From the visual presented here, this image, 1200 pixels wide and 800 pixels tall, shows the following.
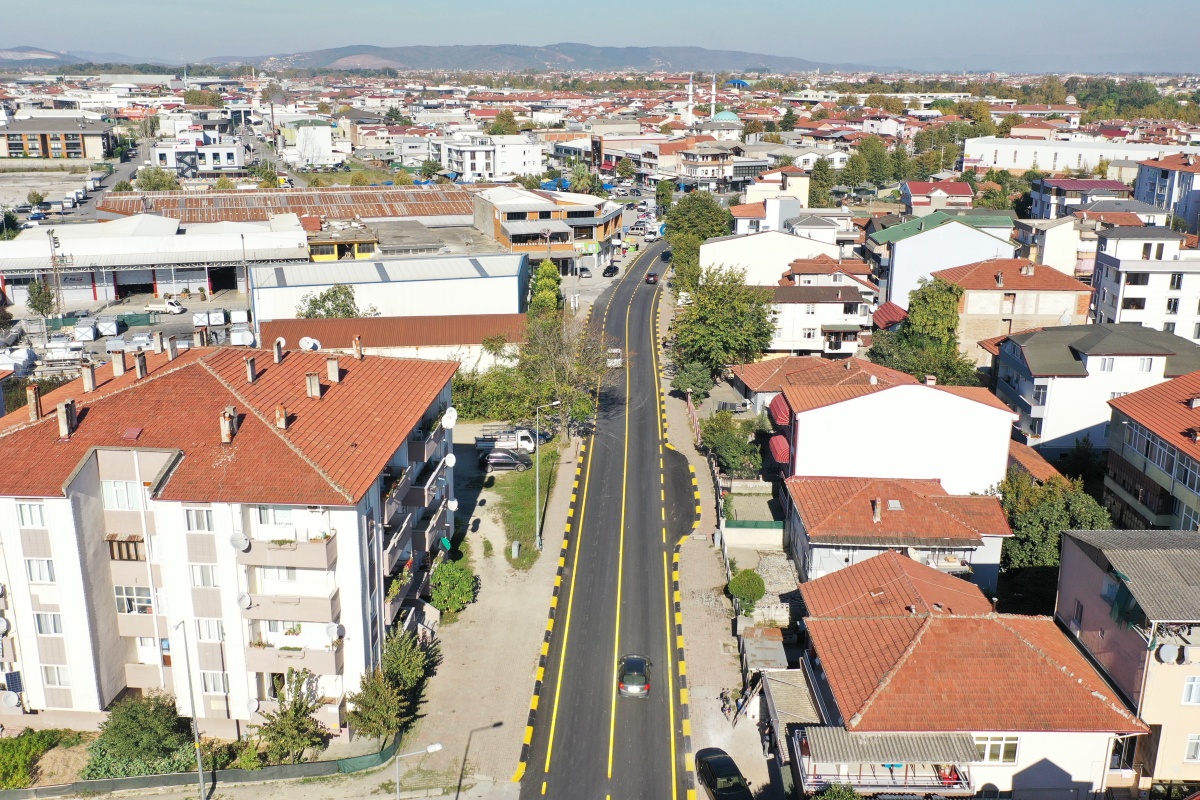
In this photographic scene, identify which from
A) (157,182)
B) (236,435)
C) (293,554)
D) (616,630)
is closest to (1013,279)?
(616,630)

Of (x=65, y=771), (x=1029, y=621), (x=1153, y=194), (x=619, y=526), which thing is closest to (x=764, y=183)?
(x=1153, y=194)

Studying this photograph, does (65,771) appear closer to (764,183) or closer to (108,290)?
(108,290)

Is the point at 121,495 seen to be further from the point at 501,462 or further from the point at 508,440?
the point at 508,440

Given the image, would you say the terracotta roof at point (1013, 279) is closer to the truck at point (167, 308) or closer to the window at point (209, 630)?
A: the window at point (209, 630)

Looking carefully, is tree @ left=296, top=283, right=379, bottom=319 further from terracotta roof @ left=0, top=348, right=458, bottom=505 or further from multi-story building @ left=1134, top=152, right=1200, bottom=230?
multi-story building @ left=1134, top=152, right=1200, bottom=230

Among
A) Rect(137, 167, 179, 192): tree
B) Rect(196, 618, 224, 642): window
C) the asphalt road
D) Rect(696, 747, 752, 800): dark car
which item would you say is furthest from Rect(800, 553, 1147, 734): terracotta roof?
Rect(137, 167, 179, 192): tree

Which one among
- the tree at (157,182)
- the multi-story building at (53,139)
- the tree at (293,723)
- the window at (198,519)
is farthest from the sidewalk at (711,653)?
the multi-story building at (53,139)
